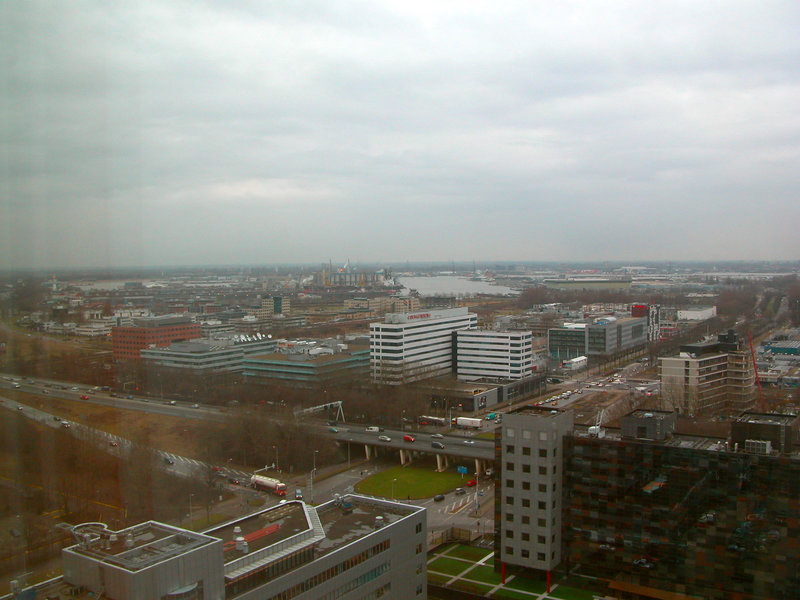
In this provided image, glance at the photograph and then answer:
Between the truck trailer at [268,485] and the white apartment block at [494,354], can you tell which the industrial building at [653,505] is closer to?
the truck trailer at [268,485]

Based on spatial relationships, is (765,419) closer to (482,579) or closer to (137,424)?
(482,579)

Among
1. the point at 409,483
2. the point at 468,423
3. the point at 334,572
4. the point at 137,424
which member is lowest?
the point at 409,483

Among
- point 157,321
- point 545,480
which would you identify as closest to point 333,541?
point 545,480

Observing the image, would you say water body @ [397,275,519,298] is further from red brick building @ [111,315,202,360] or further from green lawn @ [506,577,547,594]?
green lawn @ [506,577,547,594]

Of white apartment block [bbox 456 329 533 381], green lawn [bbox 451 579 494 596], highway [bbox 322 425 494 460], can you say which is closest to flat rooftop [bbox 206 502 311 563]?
green lawn [bbox 451 579 494 596]

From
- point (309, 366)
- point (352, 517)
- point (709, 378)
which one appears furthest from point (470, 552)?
point (309, 366)

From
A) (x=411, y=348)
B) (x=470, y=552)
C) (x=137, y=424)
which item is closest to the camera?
(x=470, y=552)

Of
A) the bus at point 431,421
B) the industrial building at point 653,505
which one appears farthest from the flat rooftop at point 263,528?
the bus at point 431,421
